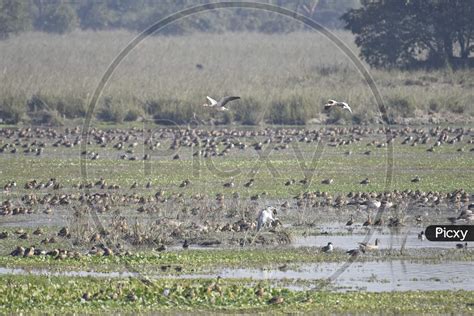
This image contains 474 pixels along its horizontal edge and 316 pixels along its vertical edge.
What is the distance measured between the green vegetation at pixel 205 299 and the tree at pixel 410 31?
119ft

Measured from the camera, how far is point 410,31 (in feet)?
167

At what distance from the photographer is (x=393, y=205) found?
23.4 metres

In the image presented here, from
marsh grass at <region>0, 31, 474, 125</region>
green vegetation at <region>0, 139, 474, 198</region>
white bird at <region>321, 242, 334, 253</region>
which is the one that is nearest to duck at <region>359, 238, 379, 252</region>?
white bird at <region>321, 242, 334, 253</region>

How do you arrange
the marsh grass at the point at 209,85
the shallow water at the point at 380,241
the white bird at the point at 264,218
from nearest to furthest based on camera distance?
the white bird at the point at 264,218
the shallow water at the point at 380,241
the marsh grass at the point at 209,85

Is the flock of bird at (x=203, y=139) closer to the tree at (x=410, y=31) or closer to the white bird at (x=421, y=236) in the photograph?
the tree at (x=410, y=31)

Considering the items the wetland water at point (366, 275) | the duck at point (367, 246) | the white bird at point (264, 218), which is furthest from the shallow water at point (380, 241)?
the wetland water at point (366, 275)

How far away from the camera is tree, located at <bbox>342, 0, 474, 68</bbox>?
166ft

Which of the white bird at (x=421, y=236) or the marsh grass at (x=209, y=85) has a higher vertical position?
the marsh grass at (x=209, y=85)

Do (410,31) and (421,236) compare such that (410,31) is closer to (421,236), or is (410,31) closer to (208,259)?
(421,236)

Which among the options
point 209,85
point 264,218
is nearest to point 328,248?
point 264,218

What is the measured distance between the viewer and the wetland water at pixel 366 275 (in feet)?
52.9

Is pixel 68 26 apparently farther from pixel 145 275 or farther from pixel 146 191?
pixel 145 275

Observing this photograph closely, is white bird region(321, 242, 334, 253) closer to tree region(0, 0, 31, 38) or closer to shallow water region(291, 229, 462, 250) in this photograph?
shallow water region(291, 229, 462, 250)

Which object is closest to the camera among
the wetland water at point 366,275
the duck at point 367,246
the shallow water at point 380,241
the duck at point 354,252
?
the wetland water at point 366,275
